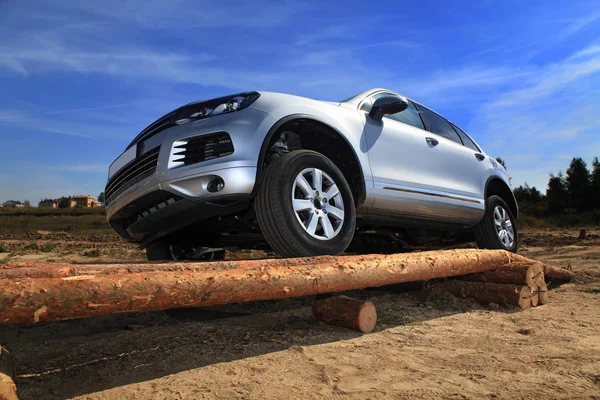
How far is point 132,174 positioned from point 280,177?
1142 millimetres

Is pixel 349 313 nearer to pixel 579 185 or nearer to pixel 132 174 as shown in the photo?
pixel 132 174

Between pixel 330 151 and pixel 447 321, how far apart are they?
5.19 ft

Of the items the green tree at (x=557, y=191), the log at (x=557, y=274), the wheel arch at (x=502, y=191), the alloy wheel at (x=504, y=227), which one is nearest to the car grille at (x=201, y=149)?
the log at (x=557, y=274)

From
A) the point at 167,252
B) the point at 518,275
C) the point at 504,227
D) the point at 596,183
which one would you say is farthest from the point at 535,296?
the point at 596,183

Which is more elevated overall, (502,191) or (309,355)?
(502,191)

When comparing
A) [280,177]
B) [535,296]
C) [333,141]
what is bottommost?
[535,296]

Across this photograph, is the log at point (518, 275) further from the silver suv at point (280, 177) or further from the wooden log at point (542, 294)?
the silver suv at point (280, 177)

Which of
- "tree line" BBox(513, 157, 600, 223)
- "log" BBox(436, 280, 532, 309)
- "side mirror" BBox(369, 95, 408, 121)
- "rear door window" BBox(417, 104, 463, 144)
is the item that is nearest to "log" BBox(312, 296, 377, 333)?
"log" BBox(436, 280, 532, 309)

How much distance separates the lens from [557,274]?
4551 mm

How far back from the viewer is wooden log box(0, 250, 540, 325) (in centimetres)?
168

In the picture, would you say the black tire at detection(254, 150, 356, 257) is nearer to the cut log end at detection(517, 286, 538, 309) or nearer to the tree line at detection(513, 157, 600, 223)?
the cut log end at detection(517, 286, 538, 309)

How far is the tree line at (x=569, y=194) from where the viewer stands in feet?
97.6

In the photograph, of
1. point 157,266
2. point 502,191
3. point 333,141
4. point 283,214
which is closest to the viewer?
point 157,266

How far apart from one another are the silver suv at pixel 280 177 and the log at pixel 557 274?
38.7 inches
